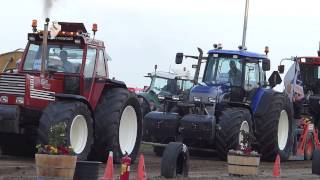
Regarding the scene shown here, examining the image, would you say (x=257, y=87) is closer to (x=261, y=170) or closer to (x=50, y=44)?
(x=261, y=170)

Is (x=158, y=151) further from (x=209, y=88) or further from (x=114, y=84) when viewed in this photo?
(x=114, y=84)

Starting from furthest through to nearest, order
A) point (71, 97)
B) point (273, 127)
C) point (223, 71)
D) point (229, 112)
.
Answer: point (223, 71), point (273, 127), point (229, 112), point (71, 97)

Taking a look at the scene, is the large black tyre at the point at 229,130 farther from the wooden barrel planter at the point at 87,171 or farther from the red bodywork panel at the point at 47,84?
the wooden barrel planter at the point at 87,171

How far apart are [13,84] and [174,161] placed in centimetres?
350

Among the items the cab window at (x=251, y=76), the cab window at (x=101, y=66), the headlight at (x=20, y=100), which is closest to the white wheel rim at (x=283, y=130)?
the cab window at (x=251, y=76)

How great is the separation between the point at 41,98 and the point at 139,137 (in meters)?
2.96

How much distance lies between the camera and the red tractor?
13.6 meters

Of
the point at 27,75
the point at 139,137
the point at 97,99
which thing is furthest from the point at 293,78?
the point at 27,75

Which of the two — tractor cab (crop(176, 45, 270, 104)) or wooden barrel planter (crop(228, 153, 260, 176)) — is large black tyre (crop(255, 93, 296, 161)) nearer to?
tractor cab (crop(176, 45, 270, 104))

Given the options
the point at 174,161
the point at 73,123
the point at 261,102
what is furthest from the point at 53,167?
the point at 261,102

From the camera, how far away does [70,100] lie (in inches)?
546

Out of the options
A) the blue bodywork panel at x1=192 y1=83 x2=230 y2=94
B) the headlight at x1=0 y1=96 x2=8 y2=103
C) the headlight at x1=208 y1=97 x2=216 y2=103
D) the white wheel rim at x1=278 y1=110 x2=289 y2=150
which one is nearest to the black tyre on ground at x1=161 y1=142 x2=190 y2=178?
the headlight at x1=0 y1=96 x2=8 y2=103

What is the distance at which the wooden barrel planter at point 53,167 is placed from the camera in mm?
10023

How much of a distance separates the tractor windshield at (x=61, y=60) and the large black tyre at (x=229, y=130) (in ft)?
14.3
